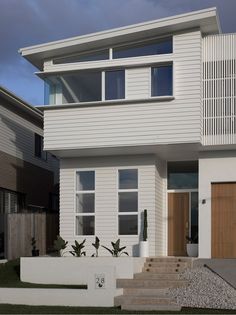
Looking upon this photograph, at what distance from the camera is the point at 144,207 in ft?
66.8

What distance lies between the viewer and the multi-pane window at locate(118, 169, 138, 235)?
67.5 ft

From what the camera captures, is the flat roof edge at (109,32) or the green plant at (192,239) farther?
the green plant at (192,239)

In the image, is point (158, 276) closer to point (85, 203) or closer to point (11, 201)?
point (85, 203)

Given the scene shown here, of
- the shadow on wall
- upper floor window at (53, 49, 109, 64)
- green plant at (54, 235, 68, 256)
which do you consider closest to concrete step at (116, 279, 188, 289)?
green plant at (54, 235, 68, 256)

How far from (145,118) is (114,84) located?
1.68 metres

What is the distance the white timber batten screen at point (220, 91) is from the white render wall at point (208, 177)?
0.94 metres

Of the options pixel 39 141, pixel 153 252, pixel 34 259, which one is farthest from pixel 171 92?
pixel 39 141

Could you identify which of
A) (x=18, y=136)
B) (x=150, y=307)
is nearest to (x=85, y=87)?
(x=18, y=136)

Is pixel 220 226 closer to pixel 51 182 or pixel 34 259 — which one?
pixel 34 259

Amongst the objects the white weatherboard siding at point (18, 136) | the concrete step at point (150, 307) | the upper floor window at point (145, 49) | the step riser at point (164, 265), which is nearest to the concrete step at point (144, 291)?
the concrete step at point (150, 307)

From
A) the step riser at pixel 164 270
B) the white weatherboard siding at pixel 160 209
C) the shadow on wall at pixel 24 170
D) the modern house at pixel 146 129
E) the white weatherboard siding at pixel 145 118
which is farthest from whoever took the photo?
the shadow on wall at pixel 24 170

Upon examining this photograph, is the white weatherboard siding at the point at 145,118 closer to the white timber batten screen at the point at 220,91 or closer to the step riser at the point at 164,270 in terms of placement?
the white timber batten screen at the point at 220,91

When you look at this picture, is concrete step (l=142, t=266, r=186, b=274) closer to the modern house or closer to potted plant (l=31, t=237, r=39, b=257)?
the modern house

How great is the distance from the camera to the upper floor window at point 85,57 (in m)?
20.5
